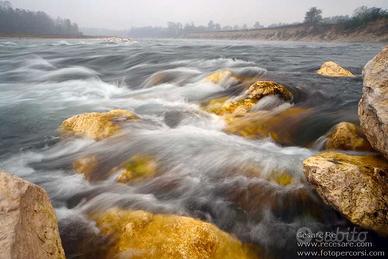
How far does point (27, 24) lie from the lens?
103750 millimetres

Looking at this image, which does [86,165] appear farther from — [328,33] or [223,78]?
[328,33]

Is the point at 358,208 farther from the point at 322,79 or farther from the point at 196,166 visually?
the point at 322,79

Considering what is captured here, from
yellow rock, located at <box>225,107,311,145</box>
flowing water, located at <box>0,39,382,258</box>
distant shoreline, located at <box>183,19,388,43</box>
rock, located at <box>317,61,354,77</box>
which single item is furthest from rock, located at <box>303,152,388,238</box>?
distant shoreline, located at <box>183,19,388,43</box>

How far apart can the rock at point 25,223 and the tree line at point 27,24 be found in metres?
101

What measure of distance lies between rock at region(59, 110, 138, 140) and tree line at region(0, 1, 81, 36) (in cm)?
9666

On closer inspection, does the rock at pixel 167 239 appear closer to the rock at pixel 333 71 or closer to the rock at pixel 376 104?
the rock at pixel 376 104

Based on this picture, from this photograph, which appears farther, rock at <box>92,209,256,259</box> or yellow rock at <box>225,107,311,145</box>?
yellow rock at <box>225,107,311,145</box>

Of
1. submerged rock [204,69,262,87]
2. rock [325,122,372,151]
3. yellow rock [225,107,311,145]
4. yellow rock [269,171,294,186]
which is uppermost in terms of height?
submerged rock [204,69,262,87]

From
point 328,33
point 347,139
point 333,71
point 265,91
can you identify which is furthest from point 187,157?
point 328,33

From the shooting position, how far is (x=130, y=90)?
11.3 m

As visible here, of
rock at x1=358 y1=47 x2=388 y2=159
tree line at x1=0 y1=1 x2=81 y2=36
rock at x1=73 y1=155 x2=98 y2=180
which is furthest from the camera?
tree line at x1=0 y1=1 x2=81 y2=36

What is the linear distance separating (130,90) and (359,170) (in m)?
8.98

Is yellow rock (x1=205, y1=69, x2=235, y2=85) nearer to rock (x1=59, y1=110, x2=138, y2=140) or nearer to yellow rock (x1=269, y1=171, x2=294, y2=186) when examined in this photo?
rock (x1=59, y1=110, x2=138, y2=140)

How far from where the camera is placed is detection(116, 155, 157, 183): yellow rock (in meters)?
4.64
